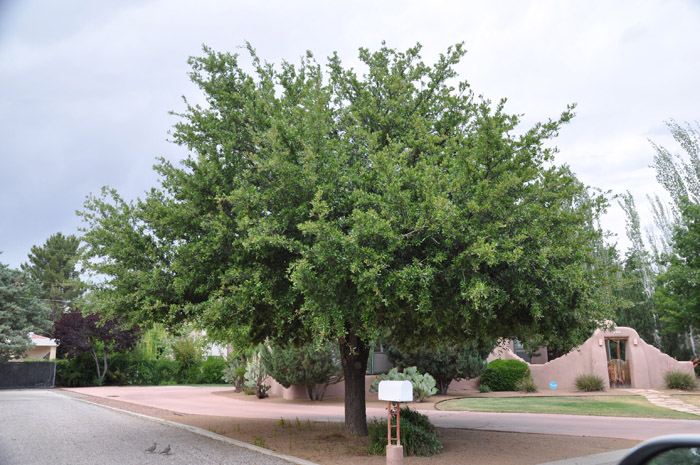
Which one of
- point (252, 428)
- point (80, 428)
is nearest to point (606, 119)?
point (252, 428)

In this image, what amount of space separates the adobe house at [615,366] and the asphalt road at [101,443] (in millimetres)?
17906

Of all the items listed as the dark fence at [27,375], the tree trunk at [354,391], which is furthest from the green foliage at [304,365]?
the dark fence at [27,375]

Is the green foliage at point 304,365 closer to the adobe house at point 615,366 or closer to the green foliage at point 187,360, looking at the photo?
the adobe house at point 615,366

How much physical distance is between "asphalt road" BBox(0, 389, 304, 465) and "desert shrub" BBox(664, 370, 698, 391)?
73.9 ft

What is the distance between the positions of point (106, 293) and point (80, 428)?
18.0 feet

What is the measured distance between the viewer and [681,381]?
23.7m

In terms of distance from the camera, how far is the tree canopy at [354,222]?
7402mm

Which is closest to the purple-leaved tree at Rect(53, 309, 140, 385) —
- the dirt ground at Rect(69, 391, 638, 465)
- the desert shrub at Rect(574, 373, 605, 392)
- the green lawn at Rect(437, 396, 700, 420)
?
the green lawn at Rect(437, 396, 700, 420)

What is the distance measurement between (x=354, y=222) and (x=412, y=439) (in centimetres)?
420

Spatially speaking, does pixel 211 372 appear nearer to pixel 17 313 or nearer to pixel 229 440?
pixel 17 313

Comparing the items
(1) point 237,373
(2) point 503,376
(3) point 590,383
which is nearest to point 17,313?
(1) point 237,373

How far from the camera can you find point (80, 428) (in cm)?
1268

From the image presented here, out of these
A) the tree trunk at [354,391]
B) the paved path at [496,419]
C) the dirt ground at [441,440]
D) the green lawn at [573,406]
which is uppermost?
the tree trunk at [354,391]

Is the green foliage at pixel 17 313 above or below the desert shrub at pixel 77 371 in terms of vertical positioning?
above
